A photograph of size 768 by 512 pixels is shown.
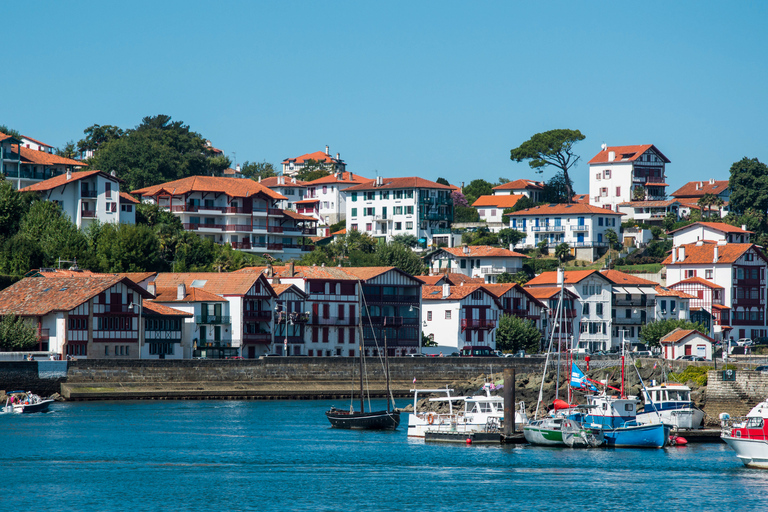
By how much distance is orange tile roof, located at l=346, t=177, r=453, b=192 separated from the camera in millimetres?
156625

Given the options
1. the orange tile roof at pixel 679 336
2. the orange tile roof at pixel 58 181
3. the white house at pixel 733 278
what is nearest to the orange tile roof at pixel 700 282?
the white house at pixel 733 278

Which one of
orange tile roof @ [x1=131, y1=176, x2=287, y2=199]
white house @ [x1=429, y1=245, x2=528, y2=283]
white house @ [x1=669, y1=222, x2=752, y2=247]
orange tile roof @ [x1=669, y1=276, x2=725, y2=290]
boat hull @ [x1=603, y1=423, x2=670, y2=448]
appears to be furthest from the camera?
white house @ [x1=669, y1=222, x2=752, y2=247]

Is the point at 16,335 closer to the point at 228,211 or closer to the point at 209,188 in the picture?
the point at 209,188

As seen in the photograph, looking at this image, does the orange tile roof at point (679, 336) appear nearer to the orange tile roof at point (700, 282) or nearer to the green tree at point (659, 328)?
the green tree at point (659, 328)

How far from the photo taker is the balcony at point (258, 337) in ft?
327

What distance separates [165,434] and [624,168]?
11404 centimetres

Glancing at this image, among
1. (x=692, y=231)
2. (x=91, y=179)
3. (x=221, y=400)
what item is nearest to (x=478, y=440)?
(x=221, y=400)

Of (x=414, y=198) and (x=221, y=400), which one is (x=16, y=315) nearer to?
(x=221, y=400)

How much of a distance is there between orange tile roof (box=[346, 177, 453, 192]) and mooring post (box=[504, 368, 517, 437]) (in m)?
93.1

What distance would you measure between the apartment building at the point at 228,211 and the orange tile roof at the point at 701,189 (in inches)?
2480

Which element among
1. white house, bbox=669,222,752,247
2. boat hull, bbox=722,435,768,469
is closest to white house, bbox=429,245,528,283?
white house, bbox=669,222,752,247

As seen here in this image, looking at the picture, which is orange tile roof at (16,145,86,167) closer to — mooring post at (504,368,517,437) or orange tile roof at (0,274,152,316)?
orange tile roof at (0,274,152,316)

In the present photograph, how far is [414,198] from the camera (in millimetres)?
156375

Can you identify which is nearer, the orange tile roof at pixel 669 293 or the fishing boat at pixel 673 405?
the fishing boat at pixel 673 405
